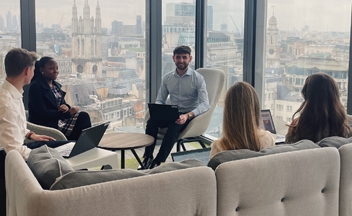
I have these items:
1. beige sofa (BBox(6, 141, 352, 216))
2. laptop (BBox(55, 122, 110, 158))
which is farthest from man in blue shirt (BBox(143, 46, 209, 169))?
beige sofa (BBox(6, 141, 352, 216))

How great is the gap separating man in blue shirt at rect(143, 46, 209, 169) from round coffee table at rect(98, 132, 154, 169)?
43 cm

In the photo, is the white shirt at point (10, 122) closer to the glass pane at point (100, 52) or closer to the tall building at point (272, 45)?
the glass pane at point (100, 52)

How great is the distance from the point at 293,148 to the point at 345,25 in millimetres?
2000

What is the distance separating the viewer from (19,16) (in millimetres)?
4750

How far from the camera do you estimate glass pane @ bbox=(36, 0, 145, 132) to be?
5.04 meters

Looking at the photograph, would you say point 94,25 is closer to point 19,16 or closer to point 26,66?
point 19,16

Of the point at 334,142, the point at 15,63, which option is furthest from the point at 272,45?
the point at 15,63

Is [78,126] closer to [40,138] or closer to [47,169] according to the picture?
[40,138]

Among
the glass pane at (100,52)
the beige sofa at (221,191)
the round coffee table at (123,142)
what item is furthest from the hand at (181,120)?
the beige sofa at (221,191)

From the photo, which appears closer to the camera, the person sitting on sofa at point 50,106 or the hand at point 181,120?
the person sitting on sofa at point 50,106

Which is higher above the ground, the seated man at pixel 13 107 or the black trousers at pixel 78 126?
the seated man at pixel 13 107

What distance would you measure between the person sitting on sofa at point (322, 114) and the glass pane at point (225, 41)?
248cm

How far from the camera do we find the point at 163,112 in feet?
14.0

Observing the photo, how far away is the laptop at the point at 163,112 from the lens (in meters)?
4.23
